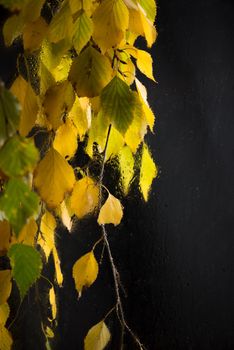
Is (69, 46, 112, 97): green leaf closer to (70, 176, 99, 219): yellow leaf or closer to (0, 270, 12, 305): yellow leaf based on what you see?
(70, 176, 99, 219): yellow leaf

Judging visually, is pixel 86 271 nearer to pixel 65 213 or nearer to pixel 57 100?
pixel 65 213

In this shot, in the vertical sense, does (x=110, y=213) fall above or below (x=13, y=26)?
below

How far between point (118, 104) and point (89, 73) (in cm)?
8

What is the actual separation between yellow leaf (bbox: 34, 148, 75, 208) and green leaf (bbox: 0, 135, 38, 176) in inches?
14.8

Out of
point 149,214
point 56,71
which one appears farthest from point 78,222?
point 56,71

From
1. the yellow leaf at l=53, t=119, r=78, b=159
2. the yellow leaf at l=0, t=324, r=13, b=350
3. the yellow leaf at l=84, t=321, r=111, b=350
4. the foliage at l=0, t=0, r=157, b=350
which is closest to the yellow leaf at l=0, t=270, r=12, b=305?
the foliage at l=0, t=0, r=157, b=350

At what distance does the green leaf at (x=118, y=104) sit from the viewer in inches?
30.5

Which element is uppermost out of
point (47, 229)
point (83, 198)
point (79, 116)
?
point (79, 116)

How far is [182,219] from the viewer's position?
6.02 feet

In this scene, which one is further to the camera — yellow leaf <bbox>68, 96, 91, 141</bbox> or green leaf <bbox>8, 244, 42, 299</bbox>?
yellow leaf <bbox>68, 96, 91, 141</bbox>

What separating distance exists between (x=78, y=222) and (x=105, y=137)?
811mm

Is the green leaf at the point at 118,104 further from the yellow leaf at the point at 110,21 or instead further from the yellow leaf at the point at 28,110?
the yellow leaf at the point at 28,110

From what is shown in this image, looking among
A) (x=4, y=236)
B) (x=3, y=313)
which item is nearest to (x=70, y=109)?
(x=4, y=236)

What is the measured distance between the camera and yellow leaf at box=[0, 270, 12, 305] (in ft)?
3.40
